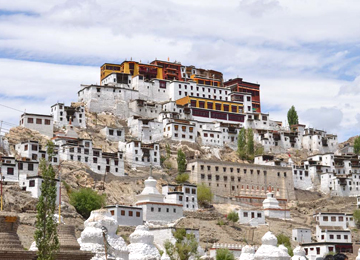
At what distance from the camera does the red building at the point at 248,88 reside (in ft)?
396

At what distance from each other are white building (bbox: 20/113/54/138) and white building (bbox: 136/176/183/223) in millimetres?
23047

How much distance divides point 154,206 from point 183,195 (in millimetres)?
8453

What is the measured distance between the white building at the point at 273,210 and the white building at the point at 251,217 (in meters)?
3.20

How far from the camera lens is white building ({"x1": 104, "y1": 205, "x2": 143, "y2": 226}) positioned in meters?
63.3

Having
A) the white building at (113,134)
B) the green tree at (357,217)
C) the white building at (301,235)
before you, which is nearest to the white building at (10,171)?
the white building at (113,134)

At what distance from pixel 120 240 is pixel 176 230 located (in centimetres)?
3760

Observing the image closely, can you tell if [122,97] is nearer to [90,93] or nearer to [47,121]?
[90,93]

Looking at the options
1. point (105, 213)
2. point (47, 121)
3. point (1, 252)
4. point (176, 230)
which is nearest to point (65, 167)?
point (47, 121)

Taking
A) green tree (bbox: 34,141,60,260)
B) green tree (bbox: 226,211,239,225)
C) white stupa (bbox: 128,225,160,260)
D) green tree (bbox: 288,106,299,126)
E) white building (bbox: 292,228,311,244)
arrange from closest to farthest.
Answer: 1. green tree (bbox: 34,141,60,260)
2. white stupa (bbox: 128,225,160,260)
3. white building (bbox: 292,228,311,244)
4. green tree (bbox: 226,211,239,225)
5. green tree (bbox: 288,106,299,126)

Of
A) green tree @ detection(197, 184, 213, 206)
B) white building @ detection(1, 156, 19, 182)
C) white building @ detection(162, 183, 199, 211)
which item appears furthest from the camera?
green tree @ detection(197, 184, 213, 206)

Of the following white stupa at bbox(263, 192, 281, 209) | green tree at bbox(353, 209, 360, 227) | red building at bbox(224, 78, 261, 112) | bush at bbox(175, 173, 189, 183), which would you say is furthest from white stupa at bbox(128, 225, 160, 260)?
red building at bbox(224, 78, 261, 112)

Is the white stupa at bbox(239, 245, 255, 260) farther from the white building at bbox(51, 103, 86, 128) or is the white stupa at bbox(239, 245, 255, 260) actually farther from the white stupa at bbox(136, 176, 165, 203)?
the white building at bbox(51, 103, 86, 128)

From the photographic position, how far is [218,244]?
6178 centimetres

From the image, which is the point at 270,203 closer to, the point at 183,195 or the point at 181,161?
the point at 181,161
